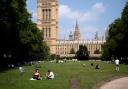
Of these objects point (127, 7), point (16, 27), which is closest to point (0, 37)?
point (16, 27)

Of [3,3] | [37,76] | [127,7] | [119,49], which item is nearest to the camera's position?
[37,76]

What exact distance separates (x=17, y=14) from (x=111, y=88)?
23.9 metres

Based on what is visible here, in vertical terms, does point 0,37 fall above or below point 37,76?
above

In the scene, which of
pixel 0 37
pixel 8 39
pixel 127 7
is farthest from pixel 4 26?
pixel 127 7

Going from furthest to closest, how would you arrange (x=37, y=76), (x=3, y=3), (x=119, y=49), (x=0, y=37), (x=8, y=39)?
(x=119, y=49) < (x=8, y=39) < (x=0, y=37) < (x=3, y=3) < (x=37, y=76)

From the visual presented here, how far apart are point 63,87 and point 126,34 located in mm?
51564

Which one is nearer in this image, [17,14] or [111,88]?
[111,88]

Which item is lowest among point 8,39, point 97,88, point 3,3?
point 97,88

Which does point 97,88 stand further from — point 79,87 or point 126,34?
point 126,34

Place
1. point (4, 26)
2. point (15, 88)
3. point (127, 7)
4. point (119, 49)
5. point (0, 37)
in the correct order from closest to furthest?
point (15, 88) < point (4, 26) < point (0, 37) < point (127, 7) < point (119, 49)

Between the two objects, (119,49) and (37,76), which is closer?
(37,76)

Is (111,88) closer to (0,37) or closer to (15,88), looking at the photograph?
(15,88)

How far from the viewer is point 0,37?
54.3m

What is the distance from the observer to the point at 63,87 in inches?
1151
